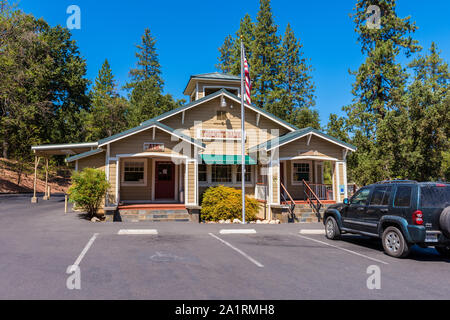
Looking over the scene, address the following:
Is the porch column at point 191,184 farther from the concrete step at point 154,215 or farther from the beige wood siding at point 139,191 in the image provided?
the beige wood siding at point 139,191

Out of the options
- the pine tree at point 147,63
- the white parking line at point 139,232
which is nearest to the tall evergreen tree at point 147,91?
the pine tree at point 147,63

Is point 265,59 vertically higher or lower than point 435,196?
higher

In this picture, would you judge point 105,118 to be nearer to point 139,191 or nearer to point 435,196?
point 139,191

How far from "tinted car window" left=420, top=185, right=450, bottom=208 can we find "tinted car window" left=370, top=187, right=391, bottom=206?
38.5 inches

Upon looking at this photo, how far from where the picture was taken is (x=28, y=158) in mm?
32125

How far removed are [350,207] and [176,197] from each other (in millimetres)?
10941

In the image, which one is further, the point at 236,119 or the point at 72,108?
the point at 72,108

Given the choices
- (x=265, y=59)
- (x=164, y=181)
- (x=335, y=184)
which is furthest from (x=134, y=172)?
(x=265, y=59)

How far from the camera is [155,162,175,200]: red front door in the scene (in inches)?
722

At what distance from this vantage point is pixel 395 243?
7.96 metres

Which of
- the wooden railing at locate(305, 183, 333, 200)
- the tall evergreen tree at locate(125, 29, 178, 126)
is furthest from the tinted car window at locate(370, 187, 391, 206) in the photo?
the tall evergreen tree at locate(125, 29, 178, 126)

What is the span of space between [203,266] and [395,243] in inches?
193

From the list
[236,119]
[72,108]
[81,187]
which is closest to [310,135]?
[236,119]
